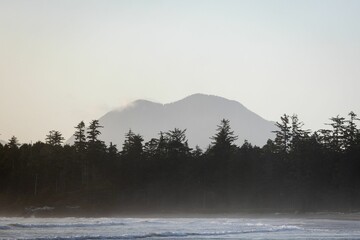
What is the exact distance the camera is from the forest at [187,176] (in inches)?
3794

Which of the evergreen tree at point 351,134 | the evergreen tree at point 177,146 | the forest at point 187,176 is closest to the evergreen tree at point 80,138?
the forest at point 187,176

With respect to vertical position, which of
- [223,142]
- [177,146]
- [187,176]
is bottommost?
[187,176]

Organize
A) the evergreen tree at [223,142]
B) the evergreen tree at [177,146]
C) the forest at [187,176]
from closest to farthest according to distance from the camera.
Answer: the forest at [187,176] < the evergreen tree at [177,146] < the evergreen tree at [223,142]

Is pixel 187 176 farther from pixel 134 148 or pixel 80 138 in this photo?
pixel 80 138

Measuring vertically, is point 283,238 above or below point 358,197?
below

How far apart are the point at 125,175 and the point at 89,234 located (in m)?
61.5

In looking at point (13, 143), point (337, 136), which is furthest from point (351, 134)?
point (13, 143)

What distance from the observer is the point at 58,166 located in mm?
102000

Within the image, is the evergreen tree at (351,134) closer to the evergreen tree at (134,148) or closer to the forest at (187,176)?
the forest at (187,176)

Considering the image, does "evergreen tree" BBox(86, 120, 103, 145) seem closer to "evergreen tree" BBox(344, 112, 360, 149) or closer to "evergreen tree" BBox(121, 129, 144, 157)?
"evergreen tree" BBox(121, 129, 144, 157)

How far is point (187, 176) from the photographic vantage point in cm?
10088

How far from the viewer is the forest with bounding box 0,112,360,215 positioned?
316 feet

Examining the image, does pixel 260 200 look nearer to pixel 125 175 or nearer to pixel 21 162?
pixel 125 175

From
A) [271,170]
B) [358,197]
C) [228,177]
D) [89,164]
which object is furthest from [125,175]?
[358,197]
